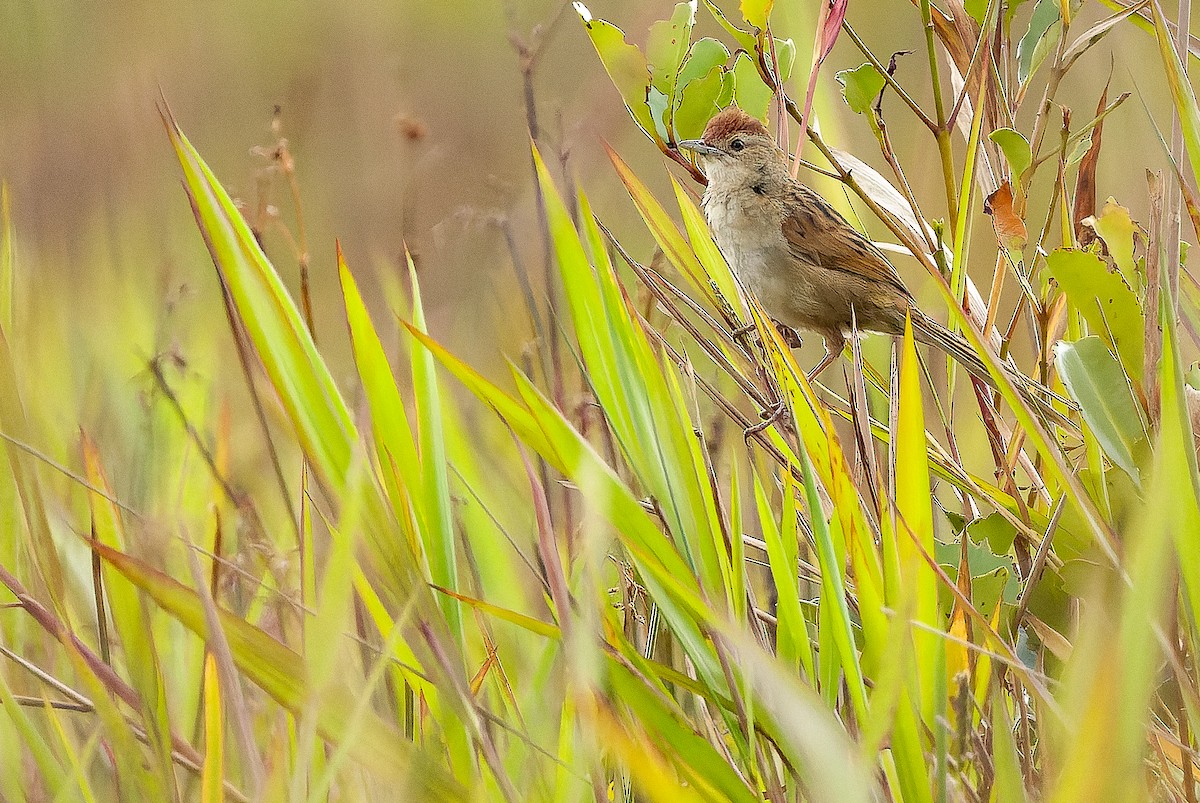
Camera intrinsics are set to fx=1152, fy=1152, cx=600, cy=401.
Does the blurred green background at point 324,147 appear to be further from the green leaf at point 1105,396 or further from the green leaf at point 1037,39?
the green leaf at point 1105,396

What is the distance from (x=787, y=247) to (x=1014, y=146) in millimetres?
1028

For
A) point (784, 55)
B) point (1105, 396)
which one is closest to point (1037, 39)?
point (784, 55)

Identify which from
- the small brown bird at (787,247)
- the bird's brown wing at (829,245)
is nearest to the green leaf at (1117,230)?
the small brown bird at (787,247)

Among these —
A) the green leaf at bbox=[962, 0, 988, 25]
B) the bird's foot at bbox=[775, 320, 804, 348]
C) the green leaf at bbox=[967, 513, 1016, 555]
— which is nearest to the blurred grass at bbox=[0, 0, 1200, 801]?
the green leaf at bbox=[967, 513, 1016, 555]

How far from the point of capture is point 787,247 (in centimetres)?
219

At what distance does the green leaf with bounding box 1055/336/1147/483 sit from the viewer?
983mm

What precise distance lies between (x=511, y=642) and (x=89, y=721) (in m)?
0.46

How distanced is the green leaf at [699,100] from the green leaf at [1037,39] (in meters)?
0.34

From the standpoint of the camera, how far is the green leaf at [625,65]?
3.94 feet

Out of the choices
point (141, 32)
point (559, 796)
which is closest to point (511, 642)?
point (559, 796)

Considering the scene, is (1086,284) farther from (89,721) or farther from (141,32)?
(141,32)

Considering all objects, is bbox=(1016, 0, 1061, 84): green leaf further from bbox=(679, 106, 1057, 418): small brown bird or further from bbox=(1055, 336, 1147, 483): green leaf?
bbox=(679, 106, 1057, 418): small brown bird

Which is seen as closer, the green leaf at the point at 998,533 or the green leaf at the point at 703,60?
the green leaf at the point at 998,533

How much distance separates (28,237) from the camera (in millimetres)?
2854
